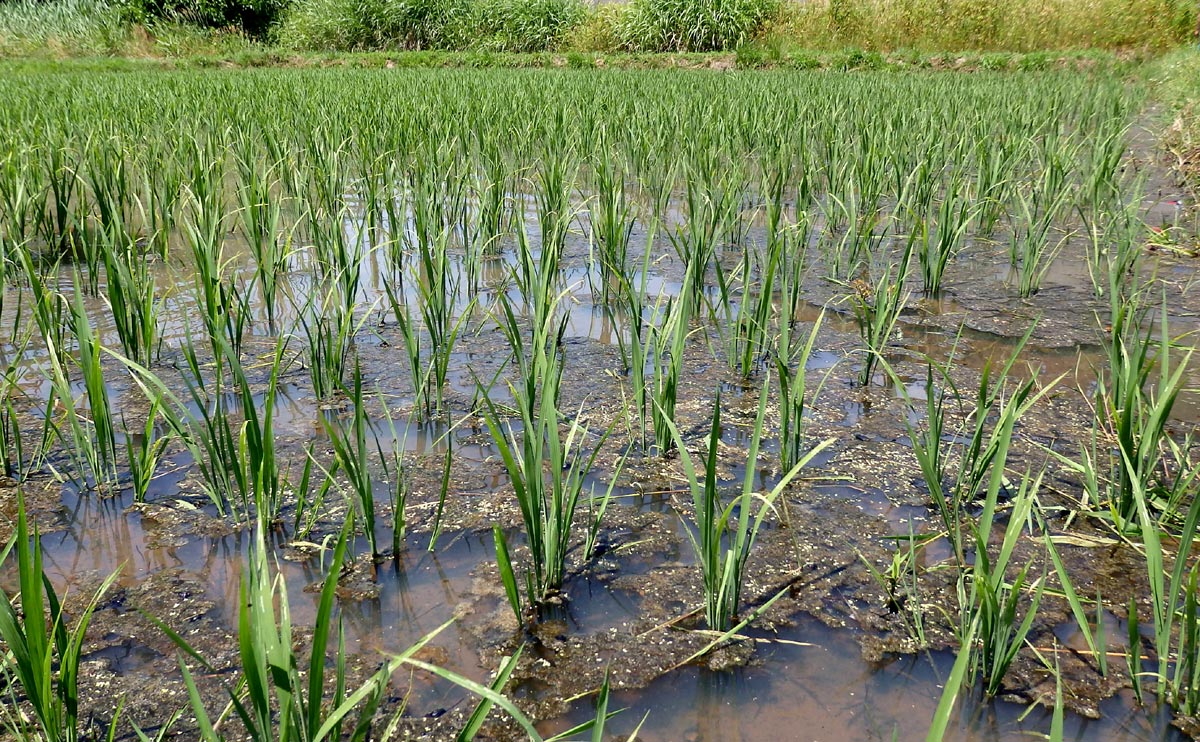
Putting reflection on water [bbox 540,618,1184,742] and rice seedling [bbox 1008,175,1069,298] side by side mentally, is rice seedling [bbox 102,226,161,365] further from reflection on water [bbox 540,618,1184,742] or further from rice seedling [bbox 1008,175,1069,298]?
rice seedling [bbox 1008,175,1069,298]

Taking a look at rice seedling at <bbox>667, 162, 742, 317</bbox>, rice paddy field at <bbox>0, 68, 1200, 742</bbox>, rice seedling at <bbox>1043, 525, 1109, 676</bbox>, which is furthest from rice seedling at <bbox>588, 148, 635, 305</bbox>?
rice seedling at <bbox>1043, 525, 1109, 676</bbox>

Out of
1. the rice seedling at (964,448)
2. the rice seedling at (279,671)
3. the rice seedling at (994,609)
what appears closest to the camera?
the rice seedling at (279,671)

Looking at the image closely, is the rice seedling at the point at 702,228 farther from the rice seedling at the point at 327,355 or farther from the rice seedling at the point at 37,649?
the rice seedling at the point at 37,649

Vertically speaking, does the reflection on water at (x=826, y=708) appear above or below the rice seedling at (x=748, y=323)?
below

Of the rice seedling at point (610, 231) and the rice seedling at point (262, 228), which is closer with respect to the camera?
the rice seedling at point (262, 228)

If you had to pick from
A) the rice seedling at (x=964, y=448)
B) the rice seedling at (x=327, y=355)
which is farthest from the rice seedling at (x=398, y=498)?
the rice seedling at (x=964, y=448)

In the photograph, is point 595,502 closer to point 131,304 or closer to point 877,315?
point 877,315

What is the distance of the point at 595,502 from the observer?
Result: 5.67 feet

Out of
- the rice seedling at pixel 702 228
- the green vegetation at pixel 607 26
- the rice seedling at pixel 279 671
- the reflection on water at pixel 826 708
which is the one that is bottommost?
the reflection on water at pixel 826 708

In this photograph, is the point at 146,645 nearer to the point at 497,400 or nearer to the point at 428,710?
the point at 428,710

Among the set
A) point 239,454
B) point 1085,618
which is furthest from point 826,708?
point 239,454

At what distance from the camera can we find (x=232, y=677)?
1.23 m

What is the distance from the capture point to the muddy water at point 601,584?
1185 mm

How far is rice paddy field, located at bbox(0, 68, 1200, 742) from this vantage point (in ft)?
3.82
